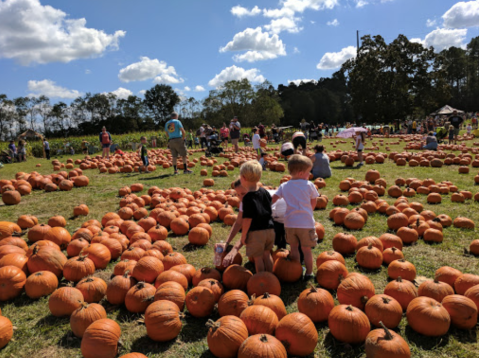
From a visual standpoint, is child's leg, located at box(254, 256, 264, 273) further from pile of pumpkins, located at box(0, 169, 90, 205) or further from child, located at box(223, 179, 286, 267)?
pile of pumpkins, located at box(0, 169, 90, 205)

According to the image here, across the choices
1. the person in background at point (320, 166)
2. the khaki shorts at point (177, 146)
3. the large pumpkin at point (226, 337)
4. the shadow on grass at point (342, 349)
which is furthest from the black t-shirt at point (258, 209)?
the khaki shorts at point (177, 146)

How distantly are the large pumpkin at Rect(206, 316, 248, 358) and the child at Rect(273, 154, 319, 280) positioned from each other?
158 centimetres

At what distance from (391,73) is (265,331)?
5675 centimetres

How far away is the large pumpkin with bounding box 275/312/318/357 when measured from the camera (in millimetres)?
2775

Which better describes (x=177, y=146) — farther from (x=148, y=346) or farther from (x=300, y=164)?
(x=148, y=346)

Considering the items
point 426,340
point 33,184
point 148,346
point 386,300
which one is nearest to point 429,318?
point 426,340

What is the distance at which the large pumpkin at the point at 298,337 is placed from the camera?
9.11 feet

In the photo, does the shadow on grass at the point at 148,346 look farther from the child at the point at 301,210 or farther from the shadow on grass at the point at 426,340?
the shadow on grass at the point at 426,340

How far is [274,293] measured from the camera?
3596mm

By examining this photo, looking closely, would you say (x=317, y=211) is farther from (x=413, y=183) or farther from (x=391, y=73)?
(x=391, y=73)

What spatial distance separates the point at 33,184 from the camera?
1029cm

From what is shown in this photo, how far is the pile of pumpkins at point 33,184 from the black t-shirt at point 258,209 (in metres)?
7.97

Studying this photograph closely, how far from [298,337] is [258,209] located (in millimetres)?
1615

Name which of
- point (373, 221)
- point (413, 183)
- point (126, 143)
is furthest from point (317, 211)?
point (126, 143)
